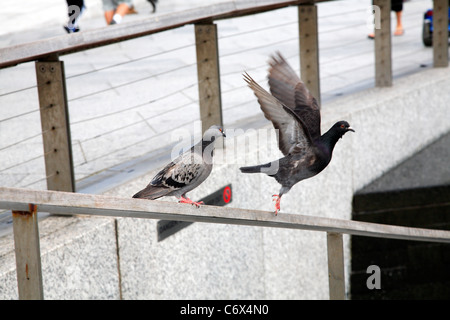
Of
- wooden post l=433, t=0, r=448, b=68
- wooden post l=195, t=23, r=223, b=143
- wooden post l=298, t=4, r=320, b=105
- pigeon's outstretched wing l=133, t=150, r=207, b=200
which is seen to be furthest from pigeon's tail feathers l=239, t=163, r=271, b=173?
wooden post l=433, t=0, r=448, b=68

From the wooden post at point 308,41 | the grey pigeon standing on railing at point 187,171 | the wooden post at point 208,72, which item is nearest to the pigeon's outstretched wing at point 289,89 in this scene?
the grey pigeon standing on railing at point 187,171

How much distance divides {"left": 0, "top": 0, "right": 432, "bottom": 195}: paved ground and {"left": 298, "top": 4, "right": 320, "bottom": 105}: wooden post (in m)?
0.34

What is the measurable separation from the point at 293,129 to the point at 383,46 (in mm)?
4478

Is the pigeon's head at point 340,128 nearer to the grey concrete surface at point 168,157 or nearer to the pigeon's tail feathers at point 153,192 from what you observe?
the pigeon's tail feathers at point 153,192

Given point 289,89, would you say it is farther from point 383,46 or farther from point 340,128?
point 383,46

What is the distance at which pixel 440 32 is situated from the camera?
6613mm

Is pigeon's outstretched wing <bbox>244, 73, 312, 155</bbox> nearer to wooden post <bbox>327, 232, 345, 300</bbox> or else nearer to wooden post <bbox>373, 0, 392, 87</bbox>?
wooden post <bbox>327, 232, 345, 300</bbox>

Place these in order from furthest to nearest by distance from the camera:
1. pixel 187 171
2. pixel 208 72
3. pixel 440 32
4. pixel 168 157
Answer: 1. pixel 440 32
2. pixel 208 72
3. pixel 168 157
4. pixel 187 171

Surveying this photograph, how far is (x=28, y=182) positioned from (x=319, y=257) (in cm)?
223

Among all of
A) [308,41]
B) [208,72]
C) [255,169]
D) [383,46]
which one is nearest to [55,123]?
[208,72]

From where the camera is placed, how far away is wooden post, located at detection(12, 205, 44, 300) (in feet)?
4.74
